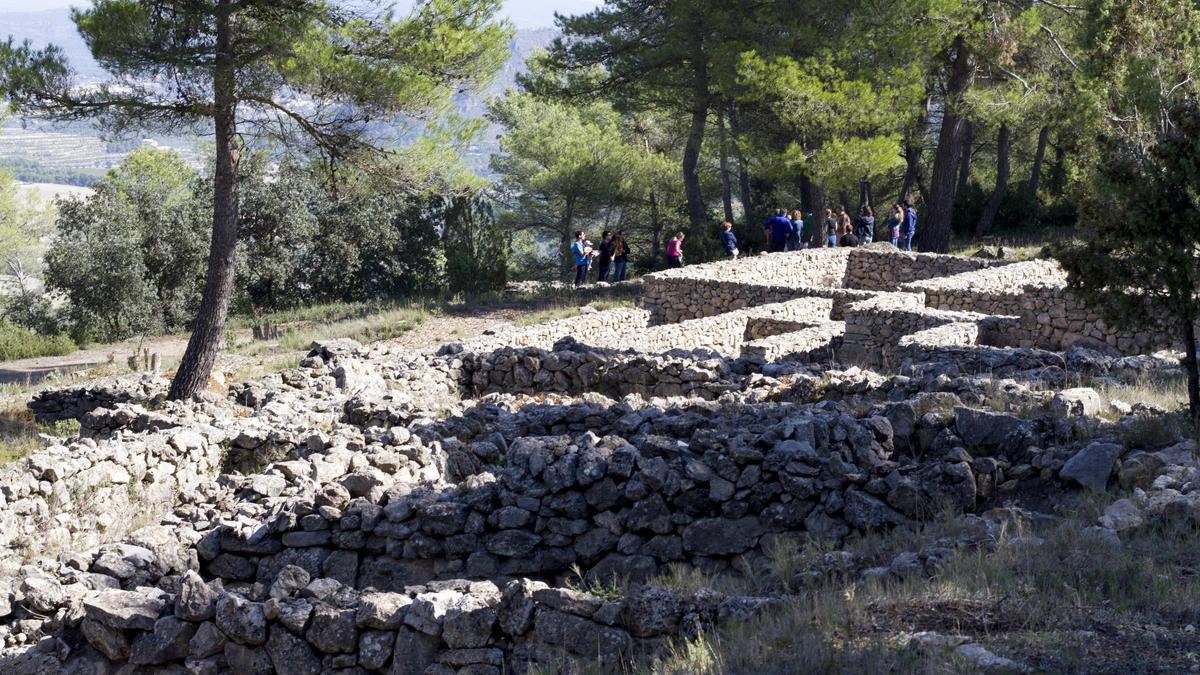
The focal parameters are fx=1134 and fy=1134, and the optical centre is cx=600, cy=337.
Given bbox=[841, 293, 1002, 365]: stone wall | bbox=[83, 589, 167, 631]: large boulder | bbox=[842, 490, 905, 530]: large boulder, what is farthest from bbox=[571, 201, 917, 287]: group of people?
bbox=[83, 589, 167, 631]: large boulder

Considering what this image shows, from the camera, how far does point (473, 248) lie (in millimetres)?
29125

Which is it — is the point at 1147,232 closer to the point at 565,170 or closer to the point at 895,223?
the point at 895,223

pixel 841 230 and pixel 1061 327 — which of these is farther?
pixel 841 230

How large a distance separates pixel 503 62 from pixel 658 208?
80.2ft

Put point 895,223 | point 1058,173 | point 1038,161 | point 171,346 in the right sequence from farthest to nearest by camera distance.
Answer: point 1058,173
point 1038,161
point 895,223
point 171,346

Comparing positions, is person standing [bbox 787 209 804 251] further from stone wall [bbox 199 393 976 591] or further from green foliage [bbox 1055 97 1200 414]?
stone wall [bbox 199 393 976 591]

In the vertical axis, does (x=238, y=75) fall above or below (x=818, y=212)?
above

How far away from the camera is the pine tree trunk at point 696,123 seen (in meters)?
26.9

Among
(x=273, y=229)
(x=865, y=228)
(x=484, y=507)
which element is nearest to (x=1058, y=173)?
(x=865, y=228)

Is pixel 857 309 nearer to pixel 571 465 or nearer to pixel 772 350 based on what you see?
pixel 772 350

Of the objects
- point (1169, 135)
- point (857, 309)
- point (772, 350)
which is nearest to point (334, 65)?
point (772, 350)

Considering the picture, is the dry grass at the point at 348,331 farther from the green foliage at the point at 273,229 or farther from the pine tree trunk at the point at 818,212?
the pine tree trunk at the point at 818,212

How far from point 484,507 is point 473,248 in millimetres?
22116

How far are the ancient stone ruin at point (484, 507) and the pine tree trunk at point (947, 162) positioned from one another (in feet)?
50.7
